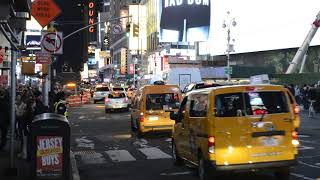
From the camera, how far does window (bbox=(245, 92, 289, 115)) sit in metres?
11.0

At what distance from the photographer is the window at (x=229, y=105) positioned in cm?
1094

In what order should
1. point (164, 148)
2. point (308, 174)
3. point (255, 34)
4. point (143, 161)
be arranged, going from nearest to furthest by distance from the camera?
point (308, 174)
point (143, 161)
point (164, 148)
point (255, 34)

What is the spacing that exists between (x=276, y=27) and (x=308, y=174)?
8184 cm

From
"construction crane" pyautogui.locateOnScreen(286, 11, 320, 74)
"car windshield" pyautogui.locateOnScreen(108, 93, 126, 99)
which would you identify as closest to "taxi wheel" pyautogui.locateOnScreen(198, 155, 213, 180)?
"car windshield" pyautogui.locateOnScreen(108, 93, 126, 99)

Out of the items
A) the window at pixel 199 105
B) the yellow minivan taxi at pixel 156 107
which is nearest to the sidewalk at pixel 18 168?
the window at pixel 199 105

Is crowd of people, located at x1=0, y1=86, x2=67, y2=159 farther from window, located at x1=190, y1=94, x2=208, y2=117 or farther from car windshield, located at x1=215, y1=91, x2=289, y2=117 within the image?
car windshield, located at x1=215, y1=91, x2=289, y2=117

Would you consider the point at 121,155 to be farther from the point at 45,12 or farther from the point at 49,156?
the point at 49,156

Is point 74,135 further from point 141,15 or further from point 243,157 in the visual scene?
point 141,15

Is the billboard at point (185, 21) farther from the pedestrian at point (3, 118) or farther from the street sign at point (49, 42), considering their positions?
the pedestrian at point (3, 118)

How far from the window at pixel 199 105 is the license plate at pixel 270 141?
121 centimetres

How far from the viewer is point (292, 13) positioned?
8912 centimetres

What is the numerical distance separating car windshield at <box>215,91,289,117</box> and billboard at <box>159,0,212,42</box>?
76.5 meters

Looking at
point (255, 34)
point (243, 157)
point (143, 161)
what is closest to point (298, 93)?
point (143, 161)

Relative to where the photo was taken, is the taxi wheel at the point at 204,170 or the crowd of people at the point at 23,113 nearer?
the taxi wheel at the point at 204,170
